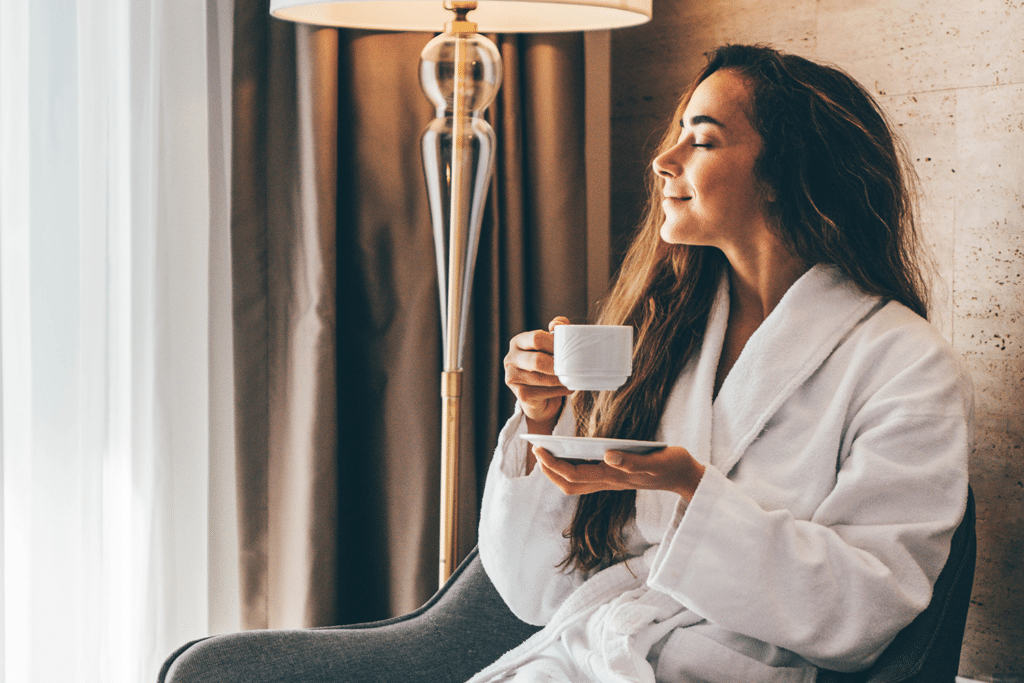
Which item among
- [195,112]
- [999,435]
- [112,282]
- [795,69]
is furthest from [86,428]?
[999,435]

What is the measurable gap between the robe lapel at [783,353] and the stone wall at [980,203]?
42 centimetres

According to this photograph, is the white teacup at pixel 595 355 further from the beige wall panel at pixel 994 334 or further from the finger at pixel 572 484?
the beige wall panel at pixel 994 334

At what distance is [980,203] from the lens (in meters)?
1.59

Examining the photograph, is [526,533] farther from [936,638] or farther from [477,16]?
[477,16]

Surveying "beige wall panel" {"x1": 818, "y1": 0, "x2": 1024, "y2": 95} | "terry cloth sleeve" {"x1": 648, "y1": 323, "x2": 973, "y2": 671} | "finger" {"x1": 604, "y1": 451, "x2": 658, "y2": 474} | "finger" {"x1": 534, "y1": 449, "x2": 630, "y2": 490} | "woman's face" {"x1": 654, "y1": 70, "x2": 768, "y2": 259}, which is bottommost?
"terry cloth sleeve" {"x1": 648, "y1": 323, "x2": 973, "y2": 671}

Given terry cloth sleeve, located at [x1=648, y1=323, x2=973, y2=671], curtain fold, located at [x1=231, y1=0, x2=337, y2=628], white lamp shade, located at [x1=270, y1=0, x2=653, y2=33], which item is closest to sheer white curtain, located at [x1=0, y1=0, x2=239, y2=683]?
curtain fold, located at [x1=231, y1=0, x2=337, y2=628]

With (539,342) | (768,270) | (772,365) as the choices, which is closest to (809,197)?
(768,270)

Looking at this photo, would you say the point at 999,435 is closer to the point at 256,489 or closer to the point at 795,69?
the point at 795,69

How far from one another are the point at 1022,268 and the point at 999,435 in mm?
285

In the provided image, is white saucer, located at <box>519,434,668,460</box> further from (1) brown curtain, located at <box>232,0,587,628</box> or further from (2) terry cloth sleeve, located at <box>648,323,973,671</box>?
(1) brown curtain, located at <box>232,0,587,628</box>

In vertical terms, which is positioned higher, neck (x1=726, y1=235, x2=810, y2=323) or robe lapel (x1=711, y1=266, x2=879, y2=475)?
neck (x1=726, y1=235, x2=810, y2=323)

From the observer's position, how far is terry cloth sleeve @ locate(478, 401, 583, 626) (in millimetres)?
1360

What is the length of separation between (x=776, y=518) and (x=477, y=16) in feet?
3.56

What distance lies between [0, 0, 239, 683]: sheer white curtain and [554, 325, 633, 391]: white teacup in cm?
97
